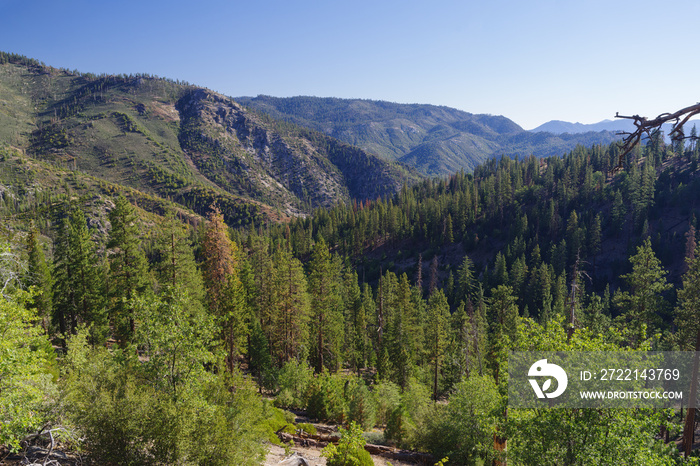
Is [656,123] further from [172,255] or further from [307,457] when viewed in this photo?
[172,255]

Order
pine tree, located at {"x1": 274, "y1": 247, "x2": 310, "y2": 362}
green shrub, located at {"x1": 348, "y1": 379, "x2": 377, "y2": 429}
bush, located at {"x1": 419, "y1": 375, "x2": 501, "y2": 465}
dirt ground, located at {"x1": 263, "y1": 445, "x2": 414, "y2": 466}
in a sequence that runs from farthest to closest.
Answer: pine tree, located at {"x1": 274, "y1": 247, "x2": 310, "y2": 362} < green shrub, located at {"x1": 348, "y1": 379, "x2": 377, "y2": 429} < bush, located at {"x1": 419, "y1": 375, "x2": 501, "y2": 465} < dirt ground, located at {"x1": 263, "y1": 445, "x2": 414, "y2": 466}

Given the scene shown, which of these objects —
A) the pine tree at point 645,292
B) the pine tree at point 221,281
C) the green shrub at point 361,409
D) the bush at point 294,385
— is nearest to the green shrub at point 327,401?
the green shrub at point 361,409

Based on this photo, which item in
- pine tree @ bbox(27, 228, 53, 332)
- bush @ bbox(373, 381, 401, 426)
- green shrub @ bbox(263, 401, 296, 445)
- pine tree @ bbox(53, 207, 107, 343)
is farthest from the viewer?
pine tree @ bbox(27, 228, 53, 332)

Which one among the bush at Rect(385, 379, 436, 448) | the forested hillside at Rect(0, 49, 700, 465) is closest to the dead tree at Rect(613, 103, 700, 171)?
the forested hillside at Rect(0, 49, 700, 465)

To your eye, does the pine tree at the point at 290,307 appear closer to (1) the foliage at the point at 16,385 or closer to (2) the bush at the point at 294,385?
(2) the bush at the point at 294,385

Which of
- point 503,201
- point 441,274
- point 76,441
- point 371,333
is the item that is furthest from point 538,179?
point 76,441

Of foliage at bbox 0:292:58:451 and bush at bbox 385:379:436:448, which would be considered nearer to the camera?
foliage at bbox 0:292:58:451

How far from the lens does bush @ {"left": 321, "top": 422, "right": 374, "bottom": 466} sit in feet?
46.1

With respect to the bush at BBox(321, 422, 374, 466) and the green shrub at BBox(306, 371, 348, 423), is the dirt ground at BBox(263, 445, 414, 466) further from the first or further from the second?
the green shrub at BBox(306, 371, 348, 423)

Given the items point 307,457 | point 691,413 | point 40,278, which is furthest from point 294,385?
point 691,413

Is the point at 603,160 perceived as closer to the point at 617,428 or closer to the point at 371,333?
the point at 371,333

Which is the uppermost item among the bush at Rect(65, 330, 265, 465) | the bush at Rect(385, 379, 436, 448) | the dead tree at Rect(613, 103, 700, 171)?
the dead tree at Rect(613, 103, 700, 171)

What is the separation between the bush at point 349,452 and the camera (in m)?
14.1

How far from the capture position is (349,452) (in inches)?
595
